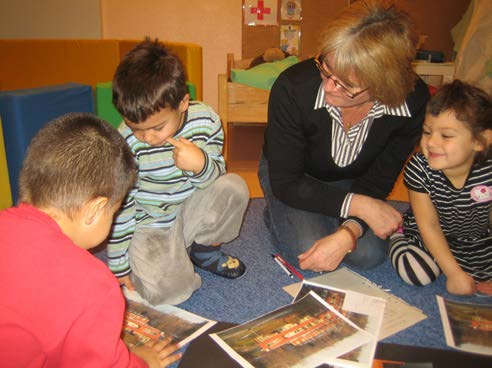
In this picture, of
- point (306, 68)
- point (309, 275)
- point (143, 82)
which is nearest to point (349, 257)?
point (309, 275)

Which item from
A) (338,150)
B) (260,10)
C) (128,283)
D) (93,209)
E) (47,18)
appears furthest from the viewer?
(260,10)

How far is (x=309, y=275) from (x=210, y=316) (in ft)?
1.21

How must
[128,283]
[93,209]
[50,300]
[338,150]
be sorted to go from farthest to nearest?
[338,150] < [128,283] < [93,209] < [50,300]

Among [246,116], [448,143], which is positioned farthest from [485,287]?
[246,116]

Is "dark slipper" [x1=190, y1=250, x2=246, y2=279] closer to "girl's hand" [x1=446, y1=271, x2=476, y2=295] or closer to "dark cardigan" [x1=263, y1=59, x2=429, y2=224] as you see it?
"dark cardigan" [x1=263, y1=59, x2=429, y2=224]

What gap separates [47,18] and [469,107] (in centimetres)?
283

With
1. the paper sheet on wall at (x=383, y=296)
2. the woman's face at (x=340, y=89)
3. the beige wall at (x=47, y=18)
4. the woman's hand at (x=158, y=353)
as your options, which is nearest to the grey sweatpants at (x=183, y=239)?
the woman's hand at (x=158, y=353)

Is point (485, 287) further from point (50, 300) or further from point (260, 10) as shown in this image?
point (260, 10)

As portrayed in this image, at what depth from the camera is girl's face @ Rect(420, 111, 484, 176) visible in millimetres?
1145

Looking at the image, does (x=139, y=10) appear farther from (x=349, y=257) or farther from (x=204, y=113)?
(x=349, y=257)

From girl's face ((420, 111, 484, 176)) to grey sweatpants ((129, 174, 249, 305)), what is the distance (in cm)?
56

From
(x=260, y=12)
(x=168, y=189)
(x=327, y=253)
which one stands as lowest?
(x=327, y=253)

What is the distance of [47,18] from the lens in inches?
113

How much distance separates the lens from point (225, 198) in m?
1.23
